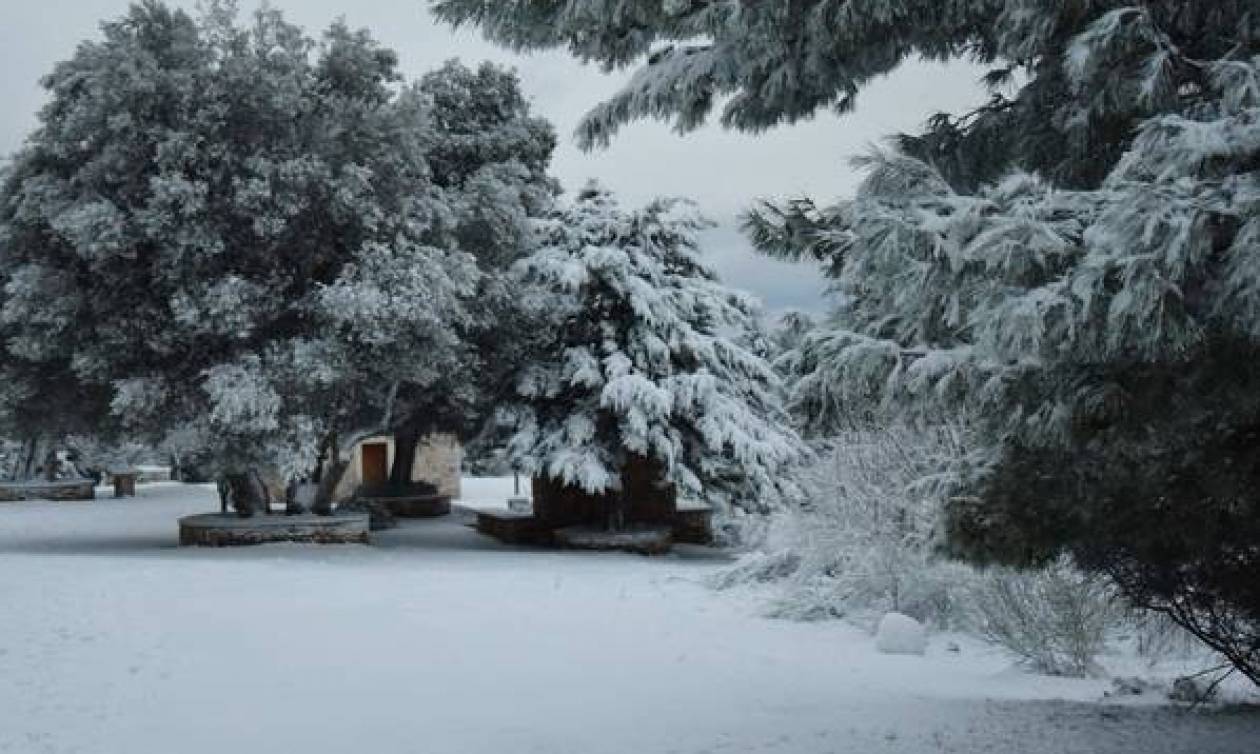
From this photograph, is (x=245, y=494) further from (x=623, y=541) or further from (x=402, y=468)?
(x=402, y=468)

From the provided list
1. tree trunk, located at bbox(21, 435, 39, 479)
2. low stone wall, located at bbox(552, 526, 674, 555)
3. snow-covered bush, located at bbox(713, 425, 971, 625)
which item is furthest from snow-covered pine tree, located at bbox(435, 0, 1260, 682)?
tree trunk, located at bbox(21, 435, 39, 479)

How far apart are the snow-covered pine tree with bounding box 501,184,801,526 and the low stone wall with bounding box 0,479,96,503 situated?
1729cm

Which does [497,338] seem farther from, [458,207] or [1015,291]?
[1015,291]

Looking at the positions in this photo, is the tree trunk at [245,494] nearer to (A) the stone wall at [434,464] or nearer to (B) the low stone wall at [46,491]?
(B) the low stone wall at [46,491]

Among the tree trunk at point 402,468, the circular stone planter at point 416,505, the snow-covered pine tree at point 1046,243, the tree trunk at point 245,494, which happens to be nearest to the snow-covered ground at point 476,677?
the snow-covered pine tree at point 1046,243

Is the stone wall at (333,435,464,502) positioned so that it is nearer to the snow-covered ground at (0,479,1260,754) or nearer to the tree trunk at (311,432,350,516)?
the tree trunk at (311,432,350,516)

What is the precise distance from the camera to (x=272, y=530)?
57.5ft

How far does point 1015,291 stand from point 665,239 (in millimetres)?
18008

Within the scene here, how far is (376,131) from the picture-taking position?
16.8 metres

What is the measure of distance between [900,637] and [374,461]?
30.0 meters

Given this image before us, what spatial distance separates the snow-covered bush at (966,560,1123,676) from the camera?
30.5 ft

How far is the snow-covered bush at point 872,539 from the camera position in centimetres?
1179

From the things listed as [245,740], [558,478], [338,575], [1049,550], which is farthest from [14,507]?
[1049,550]

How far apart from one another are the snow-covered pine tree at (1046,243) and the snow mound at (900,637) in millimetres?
4634
